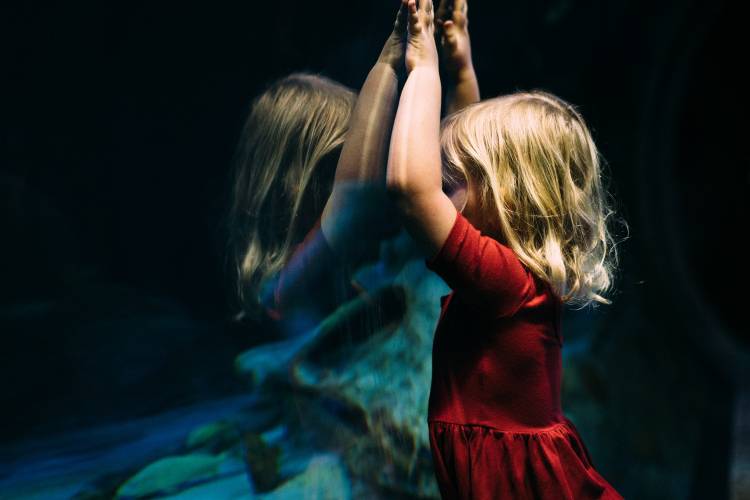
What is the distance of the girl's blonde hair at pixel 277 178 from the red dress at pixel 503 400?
12.5 inches

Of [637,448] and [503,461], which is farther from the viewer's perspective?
[637,448]

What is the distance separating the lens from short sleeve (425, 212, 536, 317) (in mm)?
993

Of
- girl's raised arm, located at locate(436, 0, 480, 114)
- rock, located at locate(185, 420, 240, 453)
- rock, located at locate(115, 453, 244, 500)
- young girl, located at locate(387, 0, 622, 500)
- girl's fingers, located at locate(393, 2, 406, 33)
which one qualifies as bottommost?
rock, located at locate(115, 453, 244, 500)

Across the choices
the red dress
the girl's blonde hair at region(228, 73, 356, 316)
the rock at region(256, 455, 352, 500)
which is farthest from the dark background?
the red dress

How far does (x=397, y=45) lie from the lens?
1180 millimetres

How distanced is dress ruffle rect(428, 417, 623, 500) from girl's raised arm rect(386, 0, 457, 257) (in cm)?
35

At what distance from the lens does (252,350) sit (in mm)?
1191

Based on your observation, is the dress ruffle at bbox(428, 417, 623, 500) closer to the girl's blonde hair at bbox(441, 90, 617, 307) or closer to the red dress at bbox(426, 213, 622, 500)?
the red dress at bbox(426, 213, 622, 500)

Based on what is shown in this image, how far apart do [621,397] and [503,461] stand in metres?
1.32

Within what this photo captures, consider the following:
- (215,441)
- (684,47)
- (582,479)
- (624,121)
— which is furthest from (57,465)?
(684,47)

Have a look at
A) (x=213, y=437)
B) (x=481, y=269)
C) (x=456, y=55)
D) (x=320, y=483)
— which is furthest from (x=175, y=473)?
(x=456, y=55)

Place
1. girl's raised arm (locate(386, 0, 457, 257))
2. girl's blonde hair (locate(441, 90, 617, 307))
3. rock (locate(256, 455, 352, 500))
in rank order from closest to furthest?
girl's raised arm (locate(386, 0, 457, 257)), girl's blonde hair (locate(441, 90, 617, 307)), rock (locate(256, 455, 352, 500))

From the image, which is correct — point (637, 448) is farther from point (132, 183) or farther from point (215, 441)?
point (132, 183)

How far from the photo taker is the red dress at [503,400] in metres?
1.08
